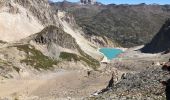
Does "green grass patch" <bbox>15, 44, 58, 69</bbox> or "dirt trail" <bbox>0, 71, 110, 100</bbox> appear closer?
"dirt trail" <bbox>0, 71, 110, 100</bbox>

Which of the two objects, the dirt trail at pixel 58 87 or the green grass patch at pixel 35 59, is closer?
the dirt trail at pixel 58 87

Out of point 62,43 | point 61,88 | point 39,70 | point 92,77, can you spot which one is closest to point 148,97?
point 61,88

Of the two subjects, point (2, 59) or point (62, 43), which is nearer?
point (2, 59)

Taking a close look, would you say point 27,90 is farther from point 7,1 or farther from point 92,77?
point 7,1

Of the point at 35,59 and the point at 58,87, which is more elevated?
the point at 35,59

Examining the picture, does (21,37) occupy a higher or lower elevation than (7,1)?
lower

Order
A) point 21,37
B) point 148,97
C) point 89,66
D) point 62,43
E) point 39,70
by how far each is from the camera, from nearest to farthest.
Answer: point 148,97 → point 39,70 → point 89,66 → point 62,43 → point 21,37

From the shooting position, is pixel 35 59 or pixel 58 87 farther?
pixel 35 59

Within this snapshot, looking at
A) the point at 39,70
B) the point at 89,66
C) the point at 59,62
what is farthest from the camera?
the point at 89,66
